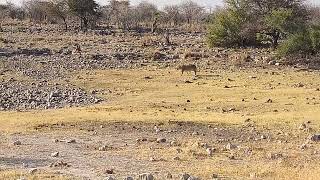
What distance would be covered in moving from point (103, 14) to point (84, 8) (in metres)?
14.1

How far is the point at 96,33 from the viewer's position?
5791 centimetres

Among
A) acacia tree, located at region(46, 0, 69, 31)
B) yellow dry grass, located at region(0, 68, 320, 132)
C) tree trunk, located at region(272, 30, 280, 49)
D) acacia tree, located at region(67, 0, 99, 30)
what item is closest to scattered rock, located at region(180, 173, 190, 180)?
yellow dry grass, located at region(0, 68, 320, 132)

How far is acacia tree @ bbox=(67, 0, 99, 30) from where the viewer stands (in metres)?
65.6

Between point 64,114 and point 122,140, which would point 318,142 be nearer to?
point 122,140

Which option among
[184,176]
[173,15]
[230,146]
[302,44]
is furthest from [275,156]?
[173,15]

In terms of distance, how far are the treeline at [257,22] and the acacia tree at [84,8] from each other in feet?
82.3

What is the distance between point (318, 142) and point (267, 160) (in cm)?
246

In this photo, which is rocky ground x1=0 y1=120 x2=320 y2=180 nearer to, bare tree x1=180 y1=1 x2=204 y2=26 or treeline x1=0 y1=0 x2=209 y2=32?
treeline x1=0 y1=0 x2=209 y2=32

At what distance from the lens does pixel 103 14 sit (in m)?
79.6

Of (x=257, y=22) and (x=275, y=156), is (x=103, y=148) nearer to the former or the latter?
(x=275, y=156)

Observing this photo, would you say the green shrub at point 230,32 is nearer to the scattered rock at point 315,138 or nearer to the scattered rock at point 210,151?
the scattered rock at point 315,138

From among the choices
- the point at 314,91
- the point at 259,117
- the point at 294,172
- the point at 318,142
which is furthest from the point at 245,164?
the point at 314,91

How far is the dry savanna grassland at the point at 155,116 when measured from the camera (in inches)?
467

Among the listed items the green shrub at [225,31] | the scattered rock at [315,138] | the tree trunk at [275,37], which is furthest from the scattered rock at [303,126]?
→ the green shrub at [225,31]
